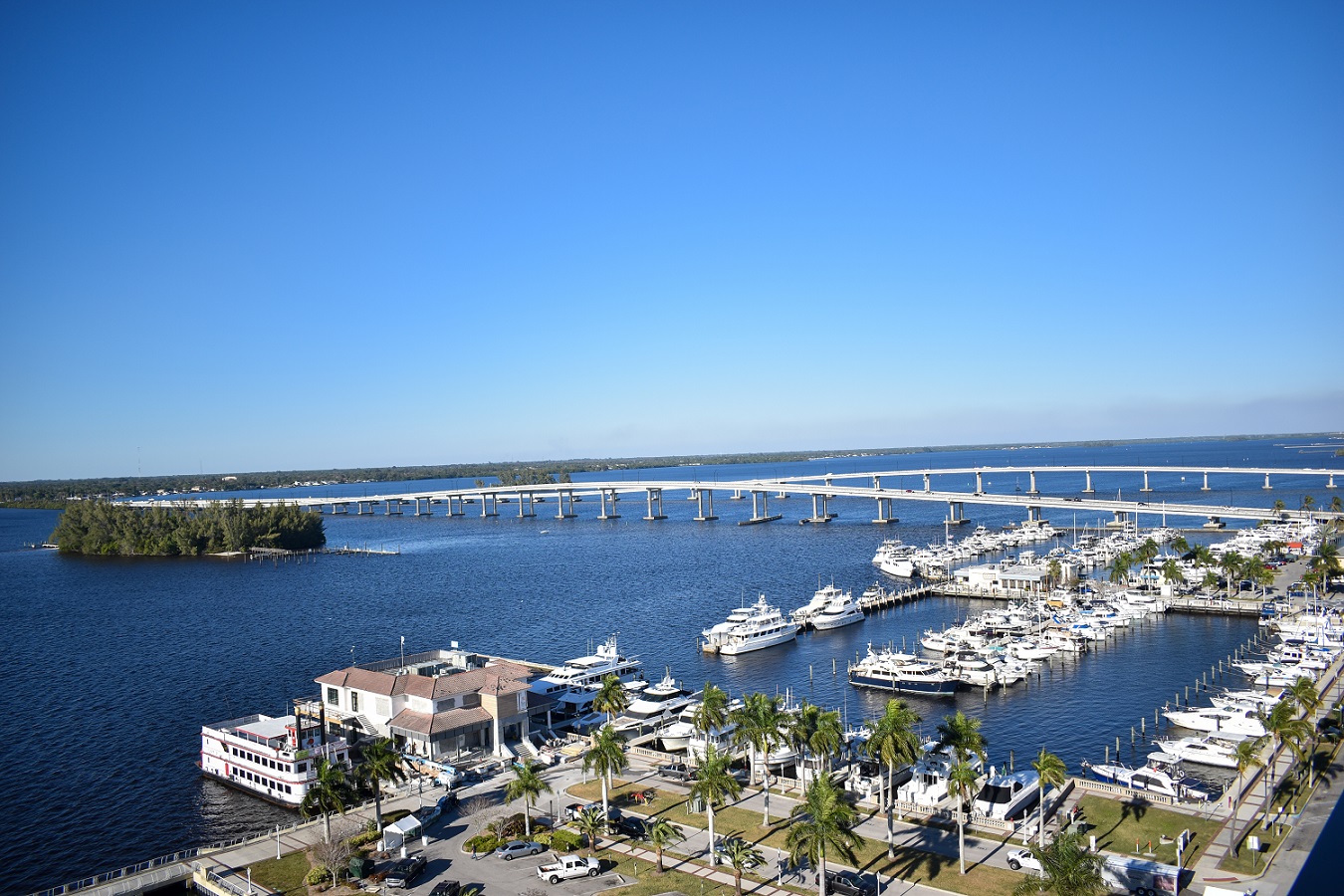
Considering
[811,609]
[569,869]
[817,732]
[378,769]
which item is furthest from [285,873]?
[811,609]

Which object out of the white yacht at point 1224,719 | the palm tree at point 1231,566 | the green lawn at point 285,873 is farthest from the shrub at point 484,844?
the palm tree at point 1231,566

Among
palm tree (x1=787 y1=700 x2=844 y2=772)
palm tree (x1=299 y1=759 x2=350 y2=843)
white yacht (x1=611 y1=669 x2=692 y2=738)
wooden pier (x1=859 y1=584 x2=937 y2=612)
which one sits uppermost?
palm tree (x1=787 y1=700 x2=844 y2=772)

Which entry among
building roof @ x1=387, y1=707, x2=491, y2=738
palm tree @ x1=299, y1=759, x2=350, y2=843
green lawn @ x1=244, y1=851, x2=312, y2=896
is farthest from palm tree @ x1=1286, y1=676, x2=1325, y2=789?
green lawn @ x1=244, y1=851, x2=312, y2=896

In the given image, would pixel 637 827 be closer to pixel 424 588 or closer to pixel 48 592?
pixel 424 588

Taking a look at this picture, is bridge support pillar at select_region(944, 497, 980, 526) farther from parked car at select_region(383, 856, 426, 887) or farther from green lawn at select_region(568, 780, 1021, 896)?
parked car at select_region(383, 856, 426, 887)

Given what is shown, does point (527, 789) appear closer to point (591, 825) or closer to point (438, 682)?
point (591, 825)
